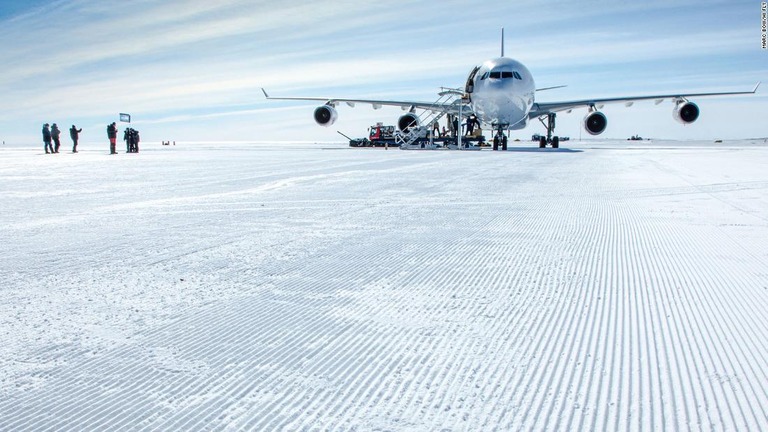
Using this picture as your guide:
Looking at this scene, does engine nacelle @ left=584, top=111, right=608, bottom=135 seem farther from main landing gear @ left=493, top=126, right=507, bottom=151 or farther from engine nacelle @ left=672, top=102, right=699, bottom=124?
main landing gear @ left=493, top=126, right=507, bottom=151

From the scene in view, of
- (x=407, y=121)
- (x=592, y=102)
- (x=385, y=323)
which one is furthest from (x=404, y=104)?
(x=385, y=323)

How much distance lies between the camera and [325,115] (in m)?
30.9

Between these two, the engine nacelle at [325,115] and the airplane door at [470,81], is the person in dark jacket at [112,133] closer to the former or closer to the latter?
the engine nacelle at [325,115]

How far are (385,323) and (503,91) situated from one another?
2097 centimetres

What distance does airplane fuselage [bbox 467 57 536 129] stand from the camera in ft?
72.8

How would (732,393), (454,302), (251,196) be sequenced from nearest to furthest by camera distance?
(732,393) < (454,302) < (251,196)

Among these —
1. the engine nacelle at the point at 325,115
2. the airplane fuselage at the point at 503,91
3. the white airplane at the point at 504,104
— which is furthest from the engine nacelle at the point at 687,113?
the engine nacelle at the point at 325,115

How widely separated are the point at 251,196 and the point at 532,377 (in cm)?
564

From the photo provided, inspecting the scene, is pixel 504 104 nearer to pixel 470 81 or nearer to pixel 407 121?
pixel 470 81

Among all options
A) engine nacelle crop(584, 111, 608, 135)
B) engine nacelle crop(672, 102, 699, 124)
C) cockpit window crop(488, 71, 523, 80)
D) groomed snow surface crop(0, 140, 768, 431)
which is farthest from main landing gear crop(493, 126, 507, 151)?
groomed snow surface crop(0, 140, 768, 431)

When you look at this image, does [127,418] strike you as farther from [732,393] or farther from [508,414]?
[732,393]

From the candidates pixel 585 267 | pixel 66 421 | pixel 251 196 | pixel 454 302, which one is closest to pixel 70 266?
pixel 66 421

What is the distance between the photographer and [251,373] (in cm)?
179

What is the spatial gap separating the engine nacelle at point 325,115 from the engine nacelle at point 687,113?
16.7 m
